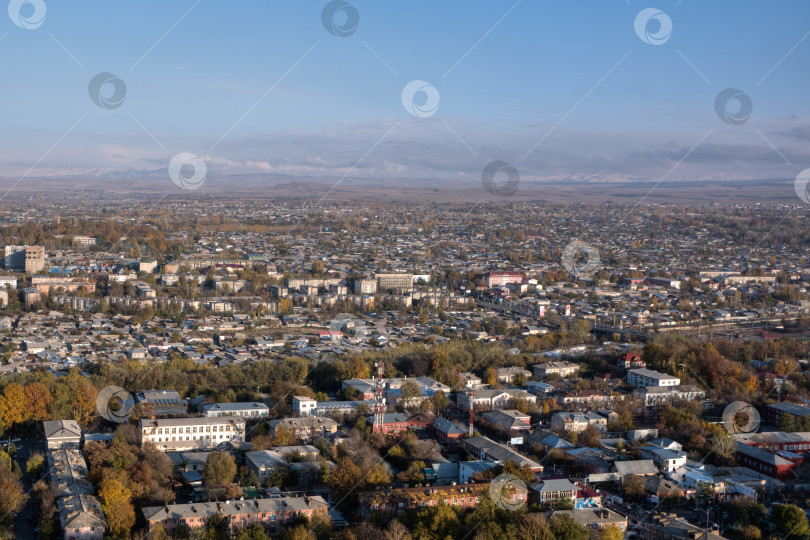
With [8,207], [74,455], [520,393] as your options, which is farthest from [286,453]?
[8,207]

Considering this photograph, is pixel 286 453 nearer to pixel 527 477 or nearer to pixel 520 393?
pixel 527 477

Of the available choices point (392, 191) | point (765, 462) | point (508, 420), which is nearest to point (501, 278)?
point (508, 420)

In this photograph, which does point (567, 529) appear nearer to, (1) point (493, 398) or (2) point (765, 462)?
(2) point (765, 462)

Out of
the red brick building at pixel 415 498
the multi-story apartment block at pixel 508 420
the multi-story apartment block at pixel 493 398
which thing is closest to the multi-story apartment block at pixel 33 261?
the multi-story apartment block at pixel 493 398

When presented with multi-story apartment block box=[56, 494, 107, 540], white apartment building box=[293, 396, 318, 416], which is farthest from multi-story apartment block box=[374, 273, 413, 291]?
multi-story apartment block box=[56, 494, 107, 540]

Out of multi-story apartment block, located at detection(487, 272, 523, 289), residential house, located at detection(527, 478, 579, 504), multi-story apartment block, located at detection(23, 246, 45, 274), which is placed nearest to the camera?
residential house, located at detection(527, 478, 579, 504)

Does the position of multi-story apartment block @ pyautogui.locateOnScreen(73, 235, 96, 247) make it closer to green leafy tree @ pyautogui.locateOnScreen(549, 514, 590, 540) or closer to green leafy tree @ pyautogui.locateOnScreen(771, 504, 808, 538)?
green leafy tree @ pyautogui.locateOnScreen(549, 514, 590, 540)
